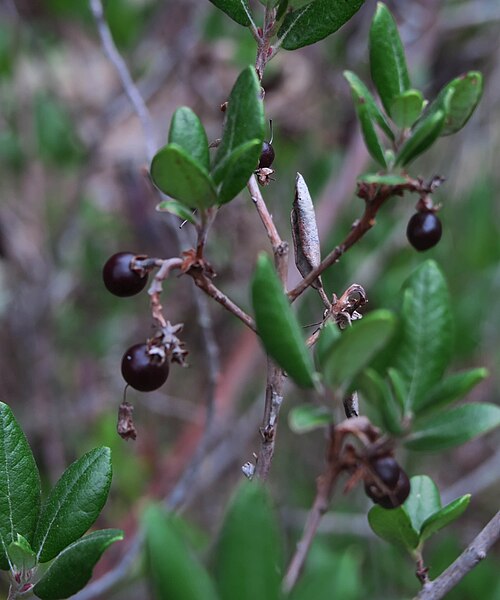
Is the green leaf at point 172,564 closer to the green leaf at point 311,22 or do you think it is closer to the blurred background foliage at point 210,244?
the green leaf at point 311,22

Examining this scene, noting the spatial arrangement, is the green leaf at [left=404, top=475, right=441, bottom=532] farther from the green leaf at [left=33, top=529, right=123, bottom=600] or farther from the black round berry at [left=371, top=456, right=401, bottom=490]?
the green leaf at [left=33, top=529, right=123, bottom=600]

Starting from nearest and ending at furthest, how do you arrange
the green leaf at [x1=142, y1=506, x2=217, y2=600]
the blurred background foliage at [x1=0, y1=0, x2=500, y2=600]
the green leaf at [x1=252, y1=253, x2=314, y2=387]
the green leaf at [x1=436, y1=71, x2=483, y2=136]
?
the green leaf at [x1=142, y1=506, x2=217, y2=600] < the green leaf at [x1=252, y1=253, x2=314, y2=387] < the green leaf at [x1=436, y1=71, x2=483, y2=136] < the blurred background foliage at [x1=0, y1=0, x2=500, y2=600]

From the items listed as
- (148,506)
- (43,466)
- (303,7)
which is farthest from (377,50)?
(43,466)

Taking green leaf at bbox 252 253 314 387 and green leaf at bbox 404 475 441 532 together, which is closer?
green leaf at bbox 252 253 314 387

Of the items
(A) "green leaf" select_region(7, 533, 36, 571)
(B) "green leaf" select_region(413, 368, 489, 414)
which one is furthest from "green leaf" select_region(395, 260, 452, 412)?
(A) "green leaf" select_region(7, 533, 36, 571)

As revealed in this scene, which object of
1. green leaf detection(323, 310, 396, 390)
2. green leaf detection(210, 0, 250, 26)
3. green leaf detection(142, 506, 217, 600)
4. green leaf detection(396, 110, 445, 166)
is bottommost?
green leaf detection(142, 506, 217, 600)

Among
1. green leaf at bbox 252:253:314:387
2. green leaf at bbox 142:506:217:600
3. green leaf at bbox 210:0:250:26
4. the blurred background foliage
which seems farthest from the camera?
the blurred background foliage

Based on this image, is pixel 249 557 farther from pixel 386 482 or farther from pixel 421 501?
pixel 421 501
